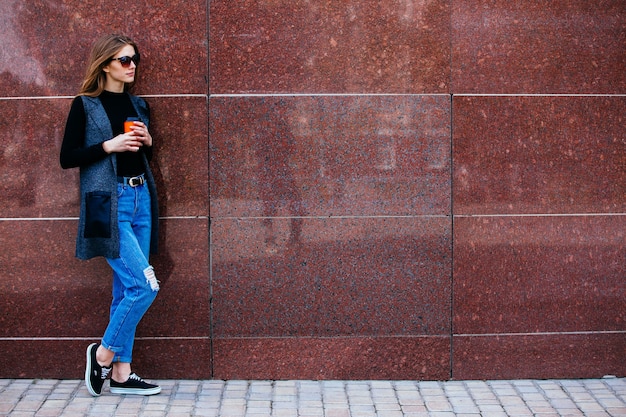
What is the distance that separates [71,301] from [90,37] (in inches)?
72.1

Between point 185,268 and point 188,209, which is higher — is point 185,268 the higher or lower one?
the lower one

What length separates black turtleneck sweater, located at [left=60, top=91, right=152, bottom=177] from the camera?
4539 mm

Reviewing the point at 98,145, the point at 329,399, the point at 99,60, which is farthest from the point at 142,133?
the point at 329,399

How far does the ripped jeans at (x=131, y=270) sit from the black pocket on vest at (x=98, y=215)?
9 centimetres

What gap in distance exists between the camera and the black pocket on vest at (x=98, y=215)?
4.52 m

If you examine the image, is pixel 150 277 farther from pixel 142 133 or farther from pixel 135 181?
pixel 142 133

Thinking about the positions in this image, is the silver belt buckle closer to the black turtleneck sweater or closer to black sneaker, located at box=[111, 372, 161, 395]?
the black turtleneck sweater

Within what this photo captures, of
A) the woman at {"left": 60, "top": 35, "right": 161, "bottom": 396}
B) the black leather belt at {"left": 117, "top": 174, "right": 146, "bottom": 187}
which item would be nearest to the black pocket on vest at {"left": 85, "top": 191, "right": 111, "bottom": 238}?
the woman at {"left": 60, "top": 35, "right": 161, "bottom": 396}

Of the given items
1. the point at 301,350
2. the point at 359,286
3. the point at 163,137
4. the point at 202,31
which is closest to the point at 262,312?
the point at 301,350

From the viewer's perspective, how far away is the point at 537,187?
203 inches

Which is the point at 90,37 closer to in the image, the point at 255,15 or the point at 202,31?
the point at 202,31

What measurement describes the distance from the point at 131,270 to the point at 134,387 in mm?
826

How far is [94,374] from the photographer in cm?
473

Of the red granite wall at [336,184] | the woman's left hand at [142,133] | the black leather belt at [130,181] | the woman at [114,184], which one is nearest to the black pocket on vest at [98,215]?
the woman at [114,184]
